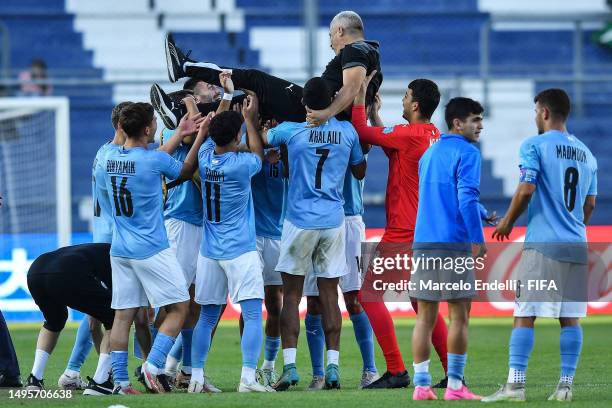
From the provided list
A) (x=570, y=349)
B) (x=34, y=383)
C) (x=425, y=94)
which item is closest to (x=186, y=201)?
(x=34, y=383)

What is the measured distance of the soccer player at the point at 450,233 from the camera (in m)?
7.33

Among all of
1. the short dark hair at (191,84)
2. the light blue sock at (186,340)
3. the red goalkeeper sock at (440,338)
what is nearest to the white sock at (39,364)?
the light blue sock at (186,340)

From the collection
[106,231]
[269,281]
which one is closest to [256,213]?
[269,281]

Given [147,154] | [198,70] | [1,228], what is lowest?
[1,228]

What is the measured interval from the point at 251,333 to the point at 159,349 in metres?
0.65

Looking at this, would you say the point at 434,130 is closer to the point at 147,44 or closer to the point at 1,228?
the point at 1,228

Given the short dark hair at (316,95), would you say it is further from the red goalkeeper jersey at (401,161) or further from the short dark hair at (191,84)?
the short dark hair at (191,84)

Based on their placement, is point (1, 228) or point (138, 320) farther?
point (1, 228)

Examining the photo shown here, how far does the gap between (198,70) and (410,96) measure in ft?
5.53

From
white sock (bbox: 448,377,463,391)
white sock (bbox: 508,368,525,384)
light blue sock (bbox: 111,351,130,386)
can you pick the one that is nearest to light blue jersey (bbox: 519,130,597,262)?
white sock (bbox: 508,368,525,384)

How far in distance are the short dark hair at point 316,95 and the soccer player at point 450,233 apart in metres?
1.12

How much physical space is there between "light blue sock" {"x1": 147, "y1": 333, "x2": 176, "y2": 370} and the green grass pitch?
26cm

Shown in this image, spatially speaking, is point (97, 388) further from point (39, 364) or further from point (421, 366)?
point (421, 366)

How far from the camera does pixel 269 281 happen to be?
29.6ft
